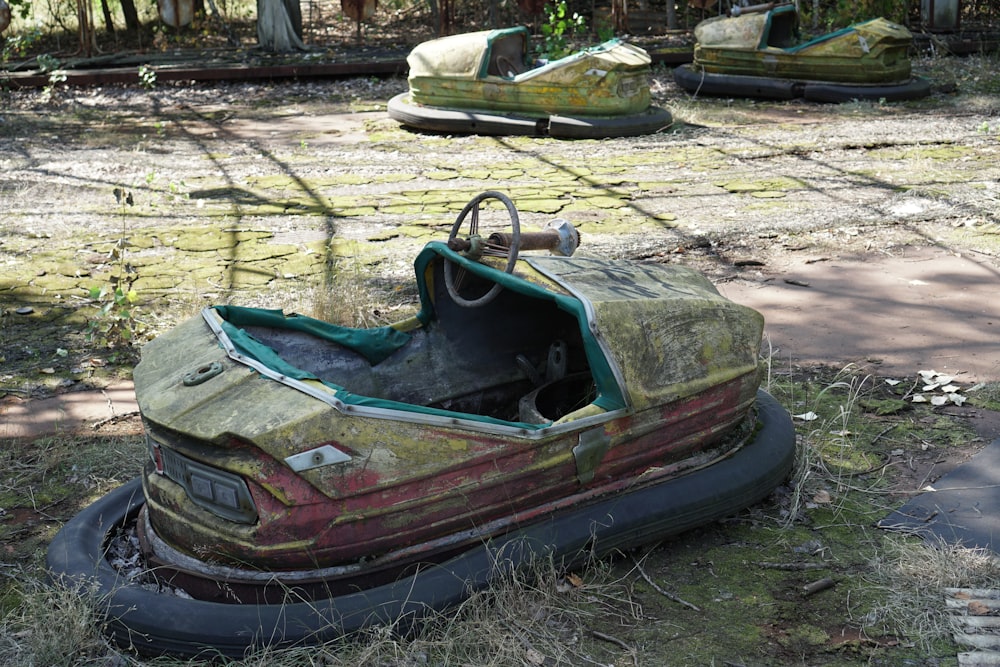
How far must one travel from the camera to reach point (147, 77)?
10.7m

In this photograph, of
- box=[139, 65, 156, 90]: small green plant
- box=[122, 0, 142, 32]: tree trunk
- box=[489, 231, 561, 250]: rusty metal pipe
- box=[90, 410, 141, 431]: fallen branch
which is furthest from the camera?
box=[122, 0, 142, 32]: tree trunk

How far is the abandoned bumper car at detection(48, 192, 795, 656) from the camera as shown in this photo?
2.46 metres

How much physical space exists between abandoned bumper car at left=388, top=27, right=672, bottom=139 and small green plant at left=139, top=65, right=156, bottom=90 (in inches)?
131

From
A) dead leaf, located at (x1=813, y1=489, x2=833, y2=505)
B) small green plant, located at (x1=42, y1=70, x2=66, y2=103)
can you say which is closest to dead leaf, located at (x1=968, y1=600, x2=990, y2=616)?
dead leaf, located at (x1=813, y1=489, x2=833, y2=505)

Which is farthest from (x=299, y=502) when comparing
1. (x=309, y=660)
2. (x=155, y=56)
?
(x=155, y=56)

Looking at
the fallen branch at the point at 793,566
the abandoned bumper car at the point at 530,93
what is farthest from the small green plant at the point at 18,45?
the fallen branch at the point at 793,566

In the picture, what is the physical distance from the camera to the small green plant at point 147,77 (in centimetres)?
1067

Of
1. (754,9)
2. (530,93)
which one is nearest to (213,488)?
(530,93)

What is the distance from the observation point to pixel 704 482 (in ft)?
9.77

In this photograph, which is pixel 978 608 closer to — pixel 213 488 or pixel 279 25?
pixel 213 488

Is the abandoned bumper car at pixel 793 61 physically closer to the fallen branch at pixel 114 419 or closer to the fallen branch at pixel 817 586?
the fallen branch at pixel 114 419

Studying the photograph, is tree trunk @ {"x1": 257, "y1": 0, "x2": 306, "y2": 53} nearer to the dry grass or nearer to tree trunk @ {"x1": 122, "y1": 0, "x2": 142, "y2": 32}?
tree trunk @ {"x1": 122, "y1": 0, "x2": 142, "y2": 32}

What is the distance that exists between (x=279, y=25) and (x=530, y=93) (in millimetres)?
5174

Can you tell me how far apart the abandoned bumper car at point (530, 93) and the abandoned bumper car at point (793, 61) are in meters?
1.53
